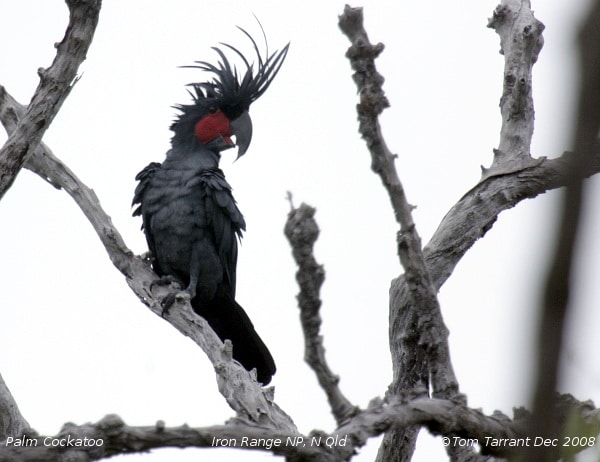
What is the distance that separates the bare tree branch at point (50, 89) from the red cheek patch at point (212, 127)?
259cm

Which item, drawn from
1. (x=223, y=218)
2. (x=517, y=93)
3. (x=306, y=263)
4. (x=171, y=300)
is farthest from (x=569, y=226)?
(x=223, y=218)

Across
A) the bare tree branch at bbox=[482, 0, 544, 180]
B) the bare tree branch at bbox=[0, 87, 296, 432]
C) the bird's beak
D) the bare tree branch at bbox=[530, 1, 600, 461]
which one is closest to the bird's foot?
the bare tree branch at bbox=[0, 87, 296, 432]

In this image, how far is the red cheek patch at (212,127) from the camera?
6.99 metres

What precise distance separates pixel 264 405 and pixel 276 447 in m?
1.48

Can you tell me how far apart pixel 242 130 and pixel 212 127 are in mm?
291

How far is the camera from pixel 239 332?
20.6ft

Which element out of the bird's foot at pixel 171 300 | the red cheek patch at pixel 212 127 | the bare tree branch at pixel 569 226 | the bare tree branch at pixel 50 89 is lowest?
the bare tree branch at pixel 569 226

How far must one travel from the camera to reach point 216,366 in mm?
4688

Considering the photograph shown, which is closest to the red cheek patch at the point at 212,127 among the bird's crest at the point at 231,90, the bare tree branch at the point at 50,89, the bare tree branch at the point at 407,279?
the bird's crest at the point at 231,90

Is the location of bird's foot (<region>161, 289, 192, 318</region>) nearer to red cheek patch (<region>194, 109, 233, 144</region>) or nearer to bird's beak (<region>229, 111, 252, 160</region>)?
red cheek patch (<region>194, 109, 233, 144</region>)

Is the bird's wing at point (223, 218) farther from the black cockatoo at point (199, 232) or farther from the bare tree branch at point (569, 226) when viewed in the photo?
the bare tree branch at point (569, 226)

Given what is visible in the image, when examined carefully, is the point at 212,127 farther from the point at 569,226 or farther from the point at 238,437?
the point at 569,226

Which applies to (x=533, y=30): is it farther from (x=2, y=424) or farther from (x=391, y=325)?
(x=2, y=424)

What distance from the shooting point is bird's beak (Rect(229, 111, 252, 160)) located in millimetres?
7113
